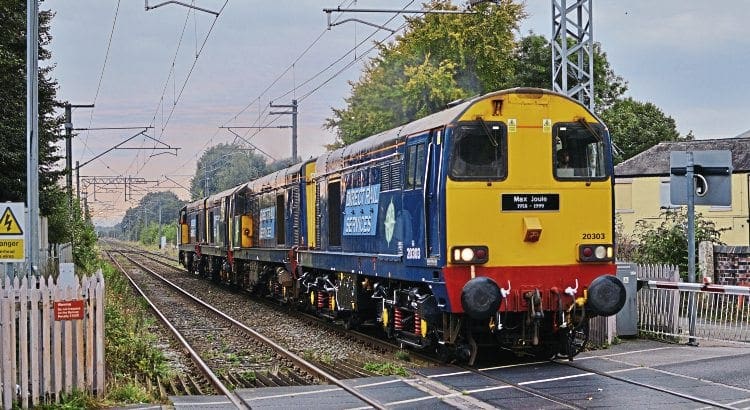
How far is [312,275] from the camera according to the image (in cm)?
2053

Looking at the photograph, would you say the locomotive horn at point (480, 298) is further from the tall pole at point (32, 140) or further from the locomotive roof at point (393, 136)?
→ the tall pole at point (32, 140)

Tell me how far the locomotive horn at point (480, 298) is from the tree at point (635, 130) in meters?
42.4

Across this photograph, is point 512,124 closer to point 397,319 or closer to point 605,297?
point 605,297

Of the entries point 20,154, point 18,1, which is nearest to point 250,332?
point 20,154

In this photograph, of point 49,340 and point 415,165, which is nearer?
point 49,340

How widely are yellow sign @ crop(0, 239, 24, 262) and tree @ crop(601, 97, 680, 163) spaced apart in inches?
1720

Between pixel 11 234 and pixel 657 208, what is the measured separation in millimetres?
28301

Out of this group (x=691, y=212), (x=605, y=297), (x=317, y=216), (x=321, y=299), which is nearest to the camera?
(x=605, y=297)

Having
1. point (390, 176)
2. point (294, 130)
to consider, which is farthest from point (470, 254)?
point (294, 130)

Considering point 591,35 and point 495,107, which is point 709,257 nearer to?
point 591,35

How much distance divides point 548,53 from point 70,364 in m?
41.3

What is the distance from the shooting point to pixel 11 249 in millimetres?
12578

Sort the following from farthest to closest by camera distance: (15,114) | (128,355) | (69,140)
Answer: (69,140) < (15,114) < (128,355)

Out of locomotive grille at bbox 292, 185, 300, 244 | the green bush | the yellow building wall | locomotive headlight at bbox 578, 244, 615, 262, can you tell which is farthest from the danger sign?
the yellow building wall
